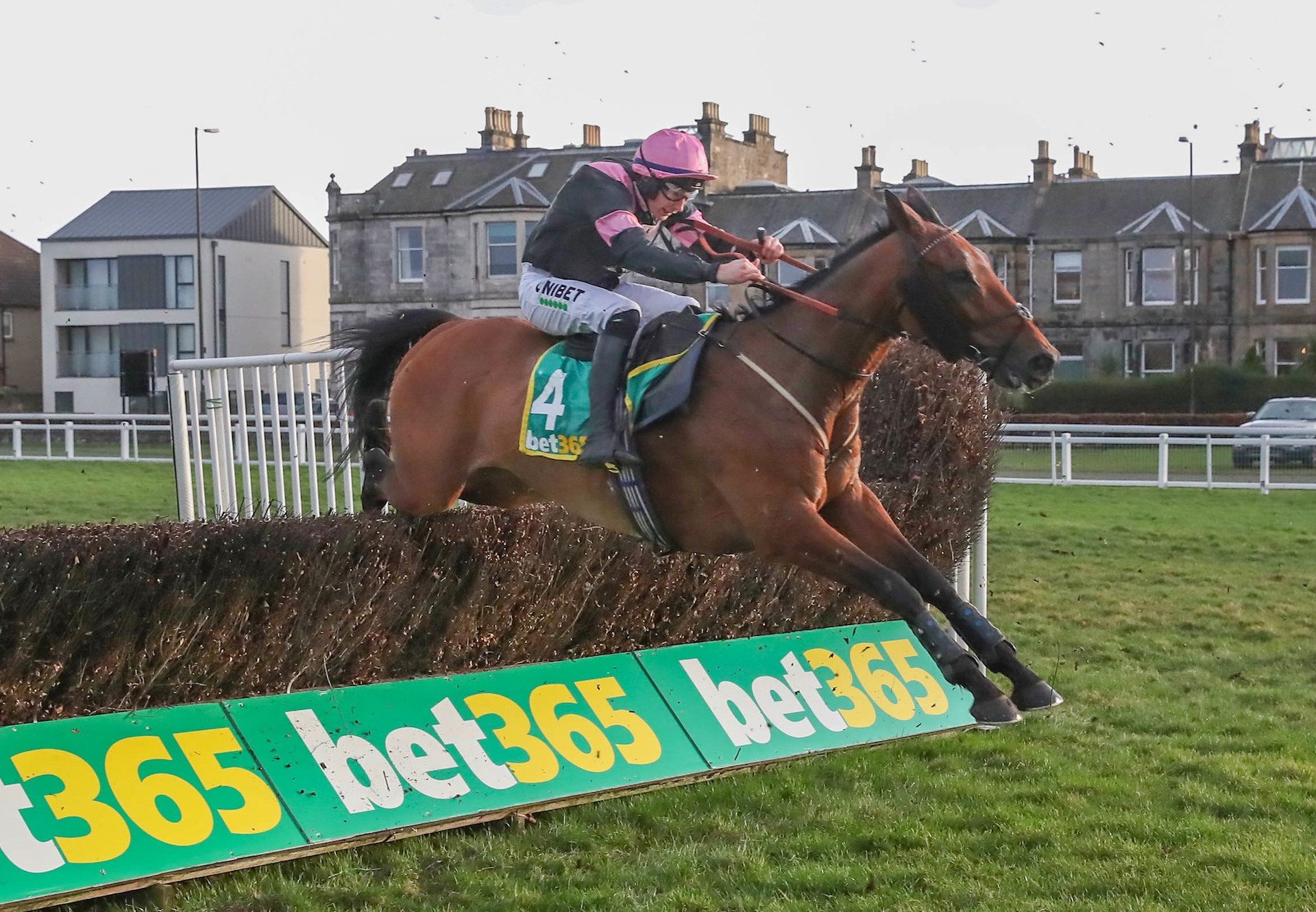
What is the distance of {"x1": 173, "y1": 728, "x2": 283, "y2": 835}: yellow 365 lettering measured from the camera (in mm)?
4582

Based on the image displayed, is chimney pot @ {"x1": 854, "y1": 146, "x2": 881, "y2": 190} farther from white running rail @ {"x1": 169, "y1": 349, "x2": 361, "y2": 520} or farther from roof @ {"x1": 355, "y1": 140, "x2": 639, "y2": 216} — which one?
white running rail @ {"x1": 169, "y1": 349, "x2": 361, "y2": 520}

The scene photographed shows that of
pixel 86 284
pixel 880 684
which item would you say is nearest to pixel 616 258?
pixel 880 684

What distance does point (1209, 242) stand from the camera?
37.5 metres

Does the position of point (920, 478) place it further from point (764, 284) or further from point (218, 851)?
point (218, 851)

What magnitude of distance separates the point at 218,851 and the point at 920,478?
3.90 metres

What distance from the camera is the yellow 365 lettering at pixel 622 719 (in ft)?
18.3

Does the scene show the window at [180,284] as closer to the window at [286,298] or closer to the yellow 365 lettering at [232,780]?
the window at [286,298]

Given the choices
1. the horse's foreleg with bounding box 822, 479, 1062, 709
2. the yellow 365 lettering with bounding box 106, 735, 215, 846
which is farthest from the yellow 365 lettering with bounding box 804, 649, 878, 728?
the yellow 365 lettering with bounding box 106, 735, 215, 846

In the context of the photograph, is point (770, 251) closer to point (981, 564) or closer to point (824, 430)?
point (824, 430)

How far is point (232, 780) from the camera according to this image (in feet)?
15.2

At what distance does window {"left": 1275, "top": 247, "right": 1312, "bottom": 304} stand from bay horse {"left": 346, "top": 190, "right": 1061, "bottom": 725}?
35.1m

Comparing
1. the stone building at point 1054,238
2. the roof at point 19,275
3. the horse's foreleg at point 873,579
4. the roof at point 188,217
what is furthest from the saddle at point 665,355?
the roof at point 19,275

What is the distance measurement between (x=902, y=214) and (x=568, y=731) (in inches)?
82.8

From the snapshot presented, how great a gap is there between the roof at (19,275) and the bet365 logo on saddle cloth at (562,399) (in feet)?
154
